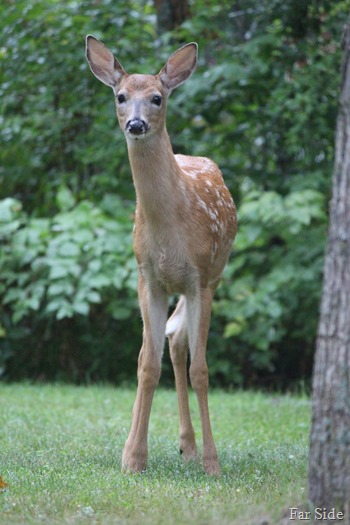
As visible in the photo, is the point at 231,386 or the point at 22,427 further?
the point at 231,386

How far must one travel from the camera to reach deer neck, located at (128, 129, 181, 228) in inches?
217

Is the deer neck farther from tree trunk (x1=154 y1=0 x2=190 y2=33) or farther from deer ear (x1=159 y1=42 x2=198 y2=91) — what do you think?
tree trunk (x1=154 y1=0 x2=190 y2=33)

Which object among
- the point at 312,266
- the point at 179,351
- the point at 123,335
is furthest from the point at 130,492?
the point at 123,335

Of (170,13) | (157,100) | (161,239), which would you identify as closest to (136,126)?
(157,100)

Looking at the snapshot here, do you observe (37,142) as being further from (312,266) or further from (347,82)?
(347,82)

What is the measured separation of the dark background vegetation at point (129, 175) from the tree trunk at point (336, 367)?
554 cm

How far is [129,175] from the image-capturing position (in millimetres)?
10602

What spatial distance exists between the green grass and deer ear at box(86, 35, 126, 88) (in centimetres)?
230

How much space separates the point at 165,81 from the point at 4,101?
17.1ft

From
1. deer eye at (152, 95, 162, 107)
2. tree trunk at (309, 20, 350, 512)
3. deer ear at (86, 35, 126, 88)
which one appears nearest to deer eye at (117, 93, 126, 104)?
deer eye at (152, 95, 162, 107)

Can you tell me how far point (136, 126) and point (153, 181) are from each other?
37 centimetres

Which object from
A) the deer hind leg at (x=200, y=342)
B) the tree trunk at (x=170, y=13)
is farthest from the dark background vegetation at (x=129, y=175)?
the deer hind leg at (x=200, y=342)

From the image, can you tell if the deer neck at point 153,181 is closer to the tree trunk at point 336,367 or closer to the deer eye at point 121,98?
the deer eye at point 121,98

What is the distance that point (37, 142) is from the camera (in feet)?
36.1
